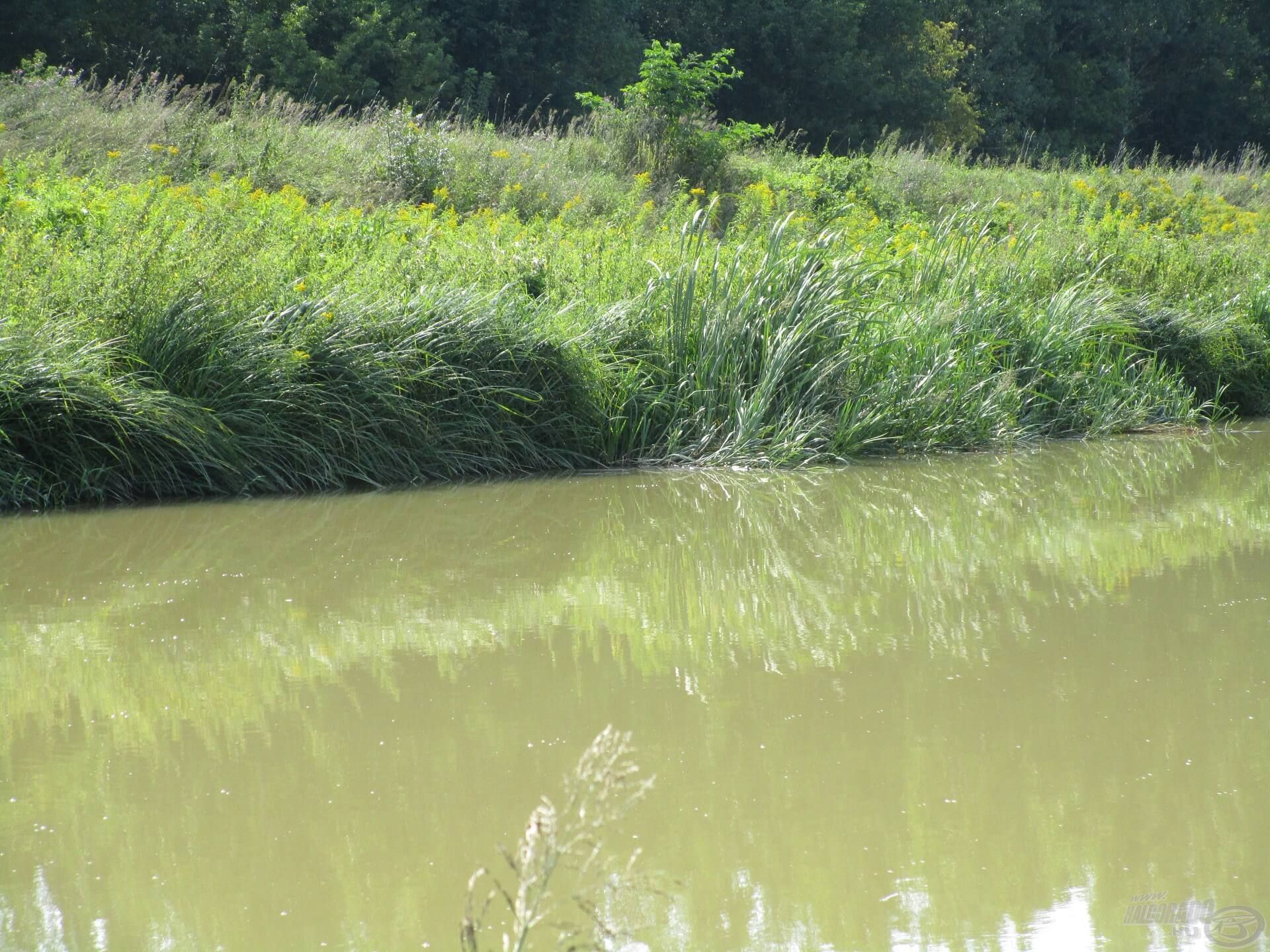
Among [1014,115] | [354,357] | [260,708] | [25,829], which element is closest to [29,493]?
[354,357]

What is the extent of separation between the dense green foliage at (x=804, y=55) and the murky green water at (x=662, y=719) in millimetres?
15324

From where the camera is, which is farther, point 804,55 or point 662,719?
point 804,55

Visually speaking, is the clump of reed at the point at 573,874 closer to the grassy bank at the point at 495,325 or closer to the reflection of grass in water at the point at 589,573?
the reflection of grass in water at the point at 589,573

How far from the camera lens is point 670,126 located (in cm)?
1509

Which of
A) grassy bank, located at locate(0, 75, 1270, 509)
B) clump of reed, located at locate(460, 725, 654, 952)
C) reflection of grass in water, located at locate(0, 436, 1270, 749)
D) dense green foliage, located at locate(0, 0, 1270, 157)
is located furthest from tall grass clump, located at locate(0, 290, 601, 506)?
dense green foliage, located at locate(0, 0, 1270, 157)

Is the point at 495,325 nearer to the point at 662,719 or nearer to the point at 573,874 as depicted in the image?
the point at 662,719

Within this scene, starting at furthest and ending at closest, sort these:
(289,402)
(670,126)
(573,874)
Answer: (670,126)
(289,402)
(573,874)

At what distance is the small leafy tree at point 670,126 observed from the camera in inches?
589

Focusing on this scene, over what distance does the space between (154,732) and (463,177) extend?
9285 mm

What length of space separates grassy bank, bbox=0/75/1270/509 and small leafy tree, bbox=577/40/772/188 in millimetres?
2999

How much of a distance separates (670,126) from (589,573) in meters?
10.8

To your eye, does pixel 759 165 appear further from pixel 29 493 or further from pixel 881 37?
pixel 881 37

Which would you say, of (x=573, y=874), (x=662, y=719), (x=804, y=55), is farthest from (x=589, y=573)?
(x=804, y=55)

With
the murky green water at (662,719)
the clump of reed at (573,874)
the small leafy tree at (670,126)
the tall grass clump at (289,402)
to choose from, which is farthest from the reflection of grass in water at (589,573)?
the small leafy tree at (670,126)
